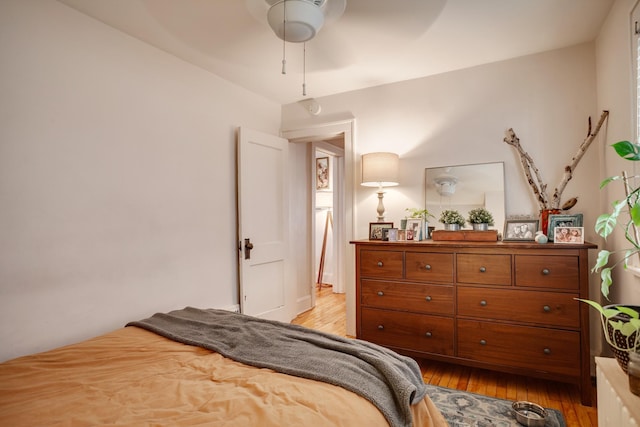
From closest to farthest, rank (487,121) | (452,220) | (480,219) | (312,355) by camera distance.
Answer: (312,355)
(480,219)
(452,220)
(487,121)

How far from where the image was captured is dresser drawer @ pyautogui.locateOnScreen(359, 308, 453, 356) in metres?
2.51

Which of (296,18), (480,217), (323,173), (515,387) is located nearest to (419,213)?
(480,217)

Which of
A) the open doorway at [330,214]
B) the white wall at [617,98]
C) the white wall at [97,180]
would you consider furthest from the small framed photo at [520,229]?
the open doorway at [330,214]

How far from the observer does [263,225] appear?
3426 millimetres

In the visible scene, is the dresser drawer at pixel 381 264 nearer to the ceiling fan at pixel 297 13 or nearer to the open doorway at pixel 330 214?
Result: the ceiling fan at pixel 297 13

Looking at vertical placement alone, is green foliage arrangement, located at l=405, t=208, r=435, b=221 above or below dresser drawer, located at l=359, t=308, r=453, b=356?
above

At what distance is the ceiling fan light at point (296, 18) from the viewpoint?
1.83 m

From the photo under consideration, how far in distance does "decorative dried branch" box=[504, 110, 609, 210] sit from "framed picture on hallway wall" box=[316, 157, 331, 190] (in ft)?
11.1

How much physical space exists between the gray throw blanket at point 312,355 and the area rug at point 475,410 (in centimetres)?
88

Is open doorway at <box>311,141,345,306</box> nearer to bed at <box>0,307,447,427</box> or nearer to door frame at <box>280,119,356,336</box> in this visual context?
door frame at <box>280,119,356,336</box>

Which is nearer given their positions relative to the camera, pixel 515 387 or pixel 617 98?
pixel 617 98

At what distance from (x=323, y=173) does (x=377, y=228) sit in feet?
9.68

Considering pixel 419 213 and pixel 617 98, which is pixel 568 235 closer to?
pixel 617 98

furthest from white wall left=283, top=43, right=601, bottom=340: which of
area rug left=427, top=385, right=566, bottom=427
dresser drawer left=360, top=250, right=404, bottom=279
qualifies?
area rug left=427, top=385, right=566, bottom=427
